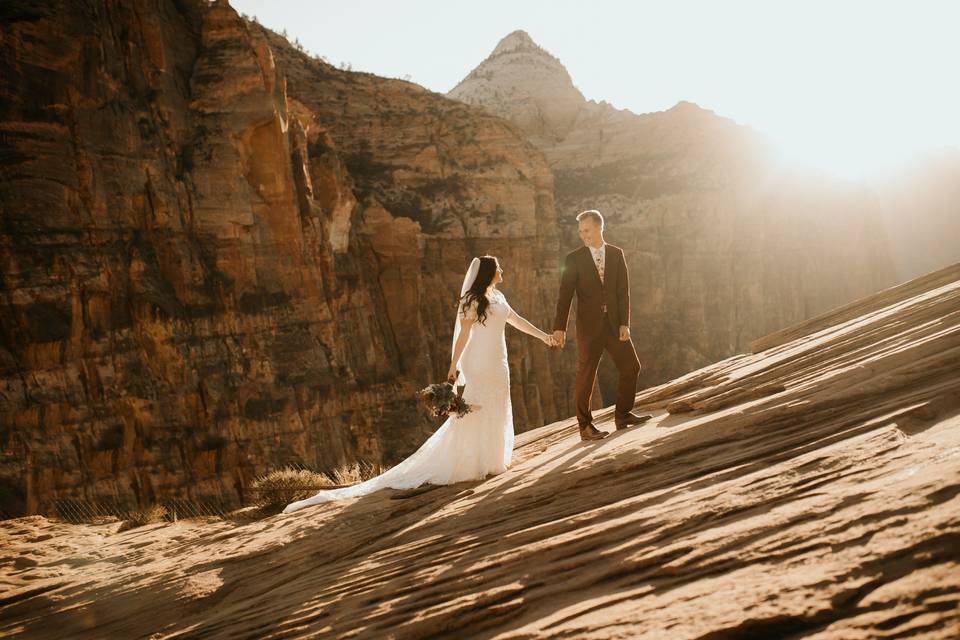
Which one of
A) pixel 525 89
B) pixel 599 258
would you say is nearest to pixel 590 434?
pixel 599 258

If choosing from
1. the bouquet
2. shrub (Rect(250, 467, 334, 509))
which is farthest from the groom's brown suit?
shrub (Rect(250, 467, 334, 509))

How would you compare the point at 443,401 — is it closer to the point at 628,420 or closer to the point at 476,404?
the point at 476,404

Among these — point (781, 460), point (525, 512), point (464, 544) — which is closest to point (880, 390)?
point (781, 460)

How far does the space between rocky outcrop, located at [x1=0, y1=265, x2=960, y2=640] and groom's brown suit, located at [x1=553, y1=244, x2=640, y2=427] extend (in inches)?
19.1

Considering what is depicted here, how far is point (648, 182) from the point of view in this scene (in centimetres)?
5259

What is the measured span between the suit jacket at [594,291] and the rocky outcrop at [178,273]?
13854 millimetres

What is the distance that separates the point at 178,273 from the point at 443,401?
53.3 feet

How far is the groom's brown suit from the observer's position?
19.9 feet

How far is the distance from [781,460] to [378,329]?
2617 centimetres

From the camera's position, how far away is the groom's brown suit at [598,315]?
6.05 meters

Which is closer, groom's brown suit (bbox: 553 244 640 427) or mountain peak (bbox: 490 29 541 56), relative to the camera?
groom's brown suit (bbox: 553 244 640 427)

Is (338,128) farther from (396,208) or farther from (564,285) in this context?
(564,285)

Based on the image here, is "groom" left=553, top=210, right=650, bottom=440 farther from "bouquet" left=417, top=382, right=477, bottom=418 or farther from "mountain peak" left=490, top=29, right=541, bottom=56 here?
"mountain peak" left=490, top=29, right=541, bottom=56

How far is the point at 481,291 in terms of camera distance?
19.3ft
